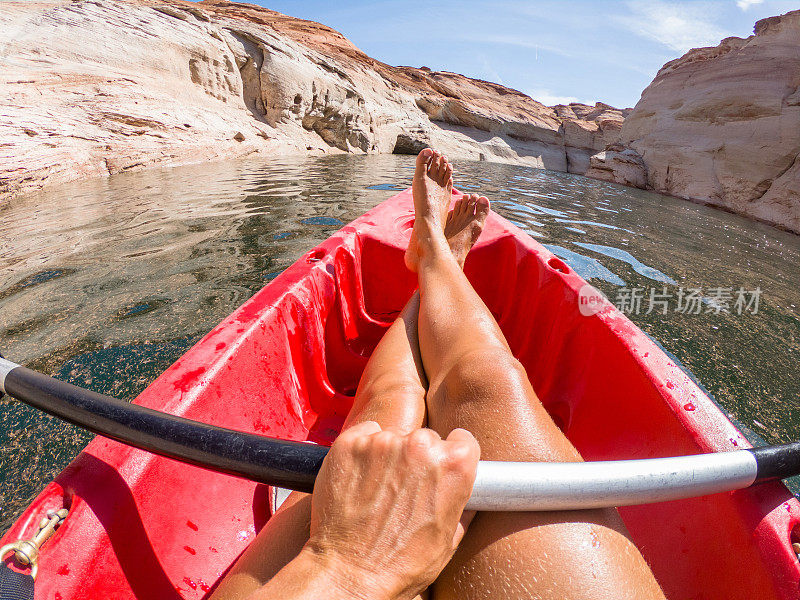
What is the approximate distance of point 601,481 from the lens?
1.94ft

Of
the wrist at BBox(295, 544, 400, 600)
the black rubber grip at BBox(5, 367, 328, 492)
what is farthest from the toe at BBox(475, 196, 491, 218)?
the wrist at BBox(295, 544, 400, 600)

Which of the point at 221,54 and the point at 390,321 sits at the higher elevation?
the point at 221,54

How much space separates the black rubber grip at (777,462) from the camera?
0.67m

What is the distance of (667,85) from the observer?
12.5 metres

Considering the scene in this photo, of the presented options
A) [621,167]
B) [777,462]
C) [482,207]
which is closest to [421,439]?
[777,462]

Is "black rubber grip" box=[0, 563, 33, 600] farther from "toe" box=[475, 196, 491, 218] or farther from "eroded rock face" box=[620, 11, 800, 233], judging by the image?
"eroded rock face" box=[620, 11, 800, 233]

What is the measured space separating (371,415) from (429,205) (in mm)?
1313

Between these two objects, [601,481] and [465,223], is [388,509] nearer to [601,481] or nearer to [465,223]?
[601,481]

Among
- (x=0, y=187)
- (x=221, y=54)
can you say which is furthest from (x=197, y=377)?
(x=221, y=54)

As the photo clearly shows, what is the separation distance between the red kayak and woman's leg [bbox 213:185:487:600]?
194mm

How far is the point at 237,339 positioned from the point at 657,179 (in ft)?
41.0

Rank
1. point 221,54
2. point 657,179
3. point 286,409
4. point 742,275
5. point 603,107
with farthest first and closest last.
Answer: point 603,107 → point 657,179 → point 221,54 → point 742,275 → point 286,409

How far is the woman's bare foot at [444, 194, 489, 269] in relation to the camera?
71.2 inches

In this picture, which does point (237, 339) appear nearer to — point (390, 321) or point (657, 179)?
point (390, 321)
